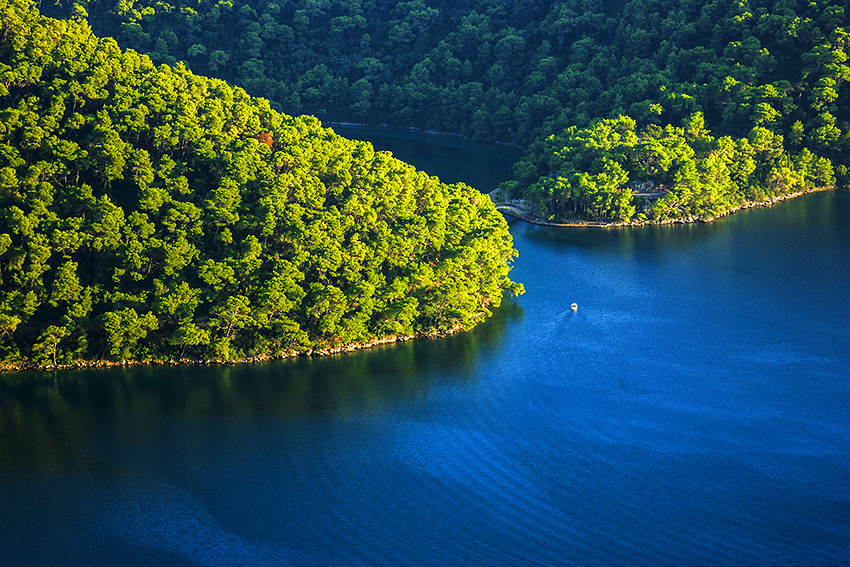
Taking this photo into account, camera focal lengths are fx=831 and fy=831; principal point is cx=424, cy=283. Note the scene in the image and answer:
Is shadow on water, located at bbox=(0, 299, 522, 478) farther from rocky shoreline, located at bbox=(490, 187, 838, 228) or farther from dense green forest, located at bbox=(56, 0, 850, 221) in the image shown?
dense green forest, located at bbox=(56, 0, 850, 221)

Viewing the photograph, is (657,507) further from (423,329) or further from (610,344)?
(423,329)

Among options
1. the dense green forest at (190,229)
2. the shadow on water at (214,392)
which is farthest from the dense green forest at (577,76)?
the shadow on water at (214,392)

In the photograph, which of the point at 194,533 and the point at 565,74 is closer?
the point at 194,533

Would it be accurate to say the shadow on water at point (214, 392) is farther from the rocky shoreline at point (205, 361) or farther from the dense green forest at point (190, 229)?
the dense green forest at point (190, 229)

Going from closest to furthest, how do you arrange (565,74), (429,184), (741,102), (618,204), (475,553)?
(475,553) < (429,184) < (618,204) < (741,102) < (565,74)

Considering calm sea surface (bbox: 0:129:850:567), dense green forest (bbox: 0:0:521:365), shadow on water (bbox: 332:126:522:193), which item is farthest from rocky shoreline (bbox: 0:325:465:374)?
shadow on water (bbox: 332:126:522:193)

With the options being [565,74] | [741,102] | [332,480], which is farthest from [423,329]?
[565,74]
